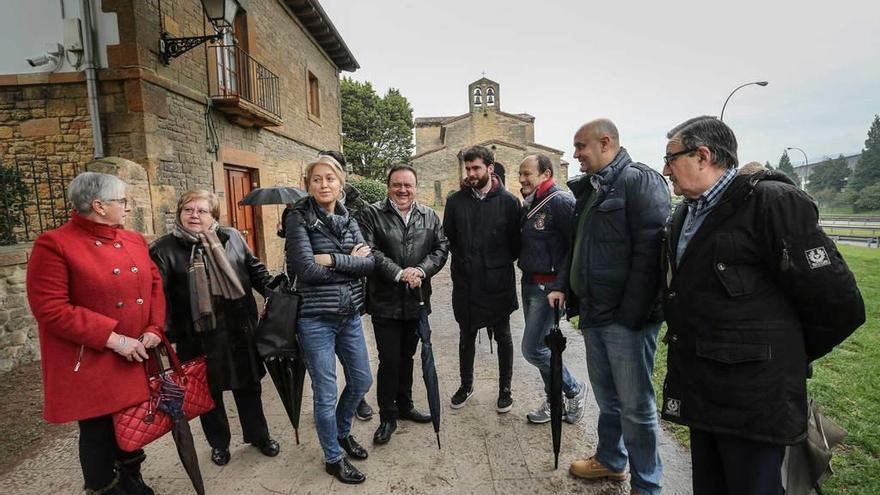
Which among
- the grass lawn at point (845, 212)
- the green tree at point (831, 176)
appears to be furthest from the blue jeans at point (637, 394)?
the green tree at point (831, 176)

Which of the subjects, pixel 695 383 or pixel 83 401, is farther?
pixel 83 401

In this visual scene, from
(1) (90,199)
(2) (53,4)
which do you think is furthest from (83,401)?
(2) (53,4)

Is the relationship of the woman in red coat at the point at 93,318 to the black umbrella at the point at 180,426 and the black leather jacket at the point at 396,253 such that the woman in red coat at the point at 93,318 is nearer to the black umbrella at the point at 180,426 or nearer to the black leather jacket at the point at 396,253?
the black umbrella at the point at 180,426

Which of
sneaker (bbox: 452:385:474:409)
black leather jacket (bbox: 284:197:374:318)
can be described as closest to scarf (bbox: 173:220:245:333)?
black leather jacket (bbox: 284:197:374:318)

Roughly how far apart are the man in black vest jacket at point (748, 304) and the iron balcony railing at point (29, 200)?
6.55 meters

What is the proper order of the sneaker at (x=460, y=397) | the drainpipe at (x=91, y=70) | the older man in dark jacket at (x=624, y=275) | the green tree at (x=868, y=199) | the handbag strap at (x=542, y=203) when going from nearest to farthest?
the older man in dark jacket at (x=624, y=275) < the handbag strap at (x=542, y=203) < the sneaker at (x=460, y=397) < the drainpipe at (x=91, y=70) < the green tree at (x=868, y=199)

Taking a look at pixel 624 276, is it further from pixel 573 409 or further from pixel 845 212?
pixel 845 212

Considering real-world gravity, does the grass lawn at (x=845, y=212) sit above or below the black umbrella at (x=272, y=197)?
below

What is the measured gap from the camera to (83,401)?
7.45ft

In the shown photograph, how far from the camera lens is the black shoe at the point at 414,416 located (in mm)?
3561

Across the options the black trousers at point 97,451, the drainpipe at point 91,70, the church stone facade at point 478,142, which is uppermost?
the church stone facade at point 478,142

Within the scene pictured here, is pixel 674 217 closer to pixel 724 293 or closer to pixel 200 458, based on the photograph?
pixel 724 293

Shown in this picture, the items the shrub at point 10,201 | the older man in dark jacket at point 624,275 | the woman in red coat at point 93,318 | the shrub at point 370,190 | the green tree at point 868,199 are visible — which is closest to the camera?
the woman in red coat at point 93,318

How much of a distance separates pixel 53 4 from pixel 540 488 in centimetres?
844
